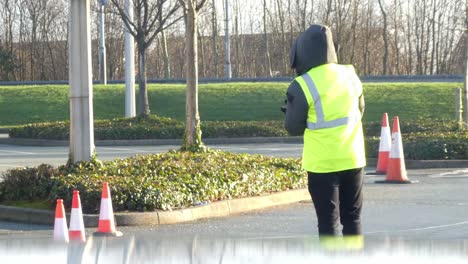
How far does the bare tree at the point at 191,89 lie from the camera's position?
47.7 ft

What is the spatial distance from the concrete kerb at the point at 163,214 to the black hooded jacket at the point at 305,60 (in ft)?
15.0

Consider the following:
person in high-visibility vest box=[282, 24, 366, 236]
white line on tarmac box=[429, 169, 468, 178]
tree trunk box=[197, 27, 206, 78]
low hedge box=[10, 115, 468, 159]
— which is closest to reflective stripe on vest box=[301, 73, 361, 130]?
person in high-visibility vest box=[282, 24, 366, 236]

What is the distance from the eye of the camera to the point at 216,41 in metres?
67.1

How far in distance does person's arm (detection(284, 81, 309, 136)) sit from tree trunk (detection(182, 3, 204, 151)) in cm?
858

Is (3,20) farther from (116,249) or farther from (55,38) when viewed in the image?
(116,249)

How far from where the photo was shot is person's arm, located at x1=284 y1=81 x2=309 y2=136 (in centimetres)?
575

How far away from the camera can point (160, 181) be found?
35.9ft

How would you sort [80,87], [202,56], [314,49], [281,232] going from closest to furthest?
[314,49] → [281,232] → [80,87] → [202,56]

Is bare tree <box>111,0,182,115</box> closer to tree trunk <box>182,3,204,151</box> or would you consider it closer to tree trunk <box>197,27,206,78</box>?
tree trunk <box>182,3,204,151</box>

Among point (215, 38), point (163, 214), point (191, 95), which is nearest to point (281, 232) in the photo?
point (163, 214)

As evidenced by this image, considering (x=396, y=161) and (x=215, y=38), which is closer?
(x=396, y=161)

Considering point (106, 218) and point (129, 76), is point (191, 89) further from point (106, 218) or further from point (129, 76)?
point (129, 76)

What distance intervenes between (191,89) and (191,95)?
0.31 ft

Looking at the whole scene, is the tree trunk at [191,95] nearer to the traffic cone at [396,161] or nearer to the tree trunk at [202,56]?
the traffic cone at [396,161]
